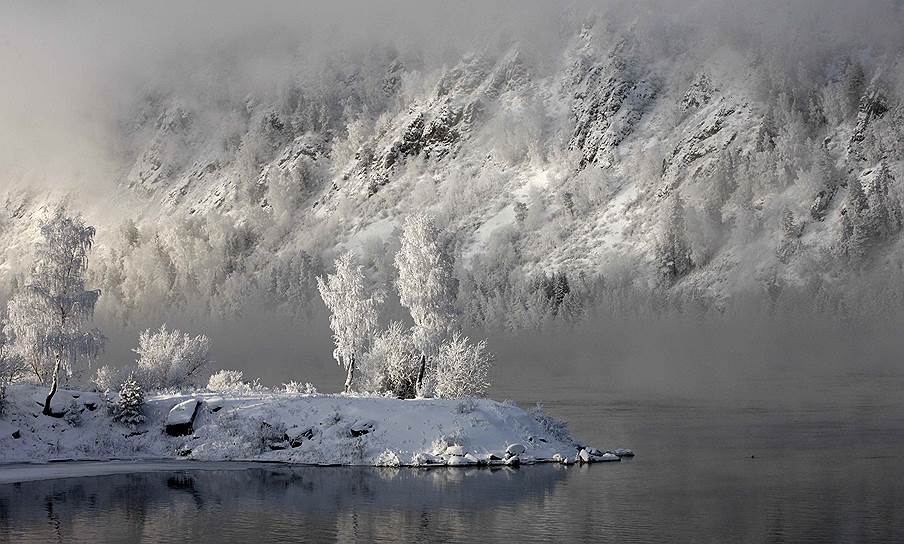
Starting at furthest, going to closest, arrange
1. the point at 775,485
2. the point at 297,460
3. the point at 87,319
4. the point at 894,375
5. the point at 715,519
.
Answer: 1. the point at 894,375
2. the point at 87,319
3. the point at 297,460
4. the point at 775,485
5. the point at 715,519

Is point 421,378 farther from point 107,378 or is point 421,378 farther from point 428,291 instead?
Answer: point 107,378

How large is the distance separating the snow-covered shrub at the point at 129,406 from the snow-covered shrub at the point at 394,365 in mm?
20583

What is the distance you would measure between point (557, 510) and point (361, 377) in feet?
135

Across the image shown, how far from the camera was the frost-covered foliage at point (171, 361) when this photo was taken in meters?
109

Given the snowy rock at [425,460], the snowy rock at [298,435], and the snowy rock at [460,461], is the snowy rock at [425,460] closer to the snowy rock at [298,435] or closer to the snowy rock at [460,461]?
the snowy rock at [460,461]

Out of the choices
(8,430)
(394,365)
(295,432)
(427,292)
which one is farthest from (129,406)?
(427,292)

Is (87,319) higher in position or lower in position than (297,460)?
higher

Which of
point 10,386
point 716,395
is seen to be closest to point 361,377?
point 10,386

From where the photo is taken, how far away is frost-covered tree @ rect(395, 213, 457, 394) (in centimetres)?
9206

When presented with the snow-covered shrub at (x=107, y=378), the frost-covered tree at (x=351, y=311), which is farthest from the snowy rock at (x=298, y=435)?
the snow-covered shrub at (x=107, y=378)

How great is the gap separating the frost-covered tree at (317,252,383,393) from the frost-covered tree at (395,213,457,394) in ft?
18.1

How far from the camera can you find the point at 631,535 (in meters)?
53.9

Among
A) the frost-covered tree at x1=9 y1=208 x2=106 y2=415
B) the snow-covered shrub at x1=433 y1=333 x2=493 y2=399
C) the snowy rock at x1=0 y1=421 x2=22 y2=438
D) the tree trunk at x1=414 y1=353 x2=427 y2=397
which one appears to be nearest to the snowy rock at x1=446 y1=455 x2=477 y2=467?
the snow-covered shrub at x1=433 y1=333 x2=493 y2=399

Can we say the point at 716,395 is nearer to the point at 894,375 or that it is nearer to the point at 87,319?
the point at 894,375
